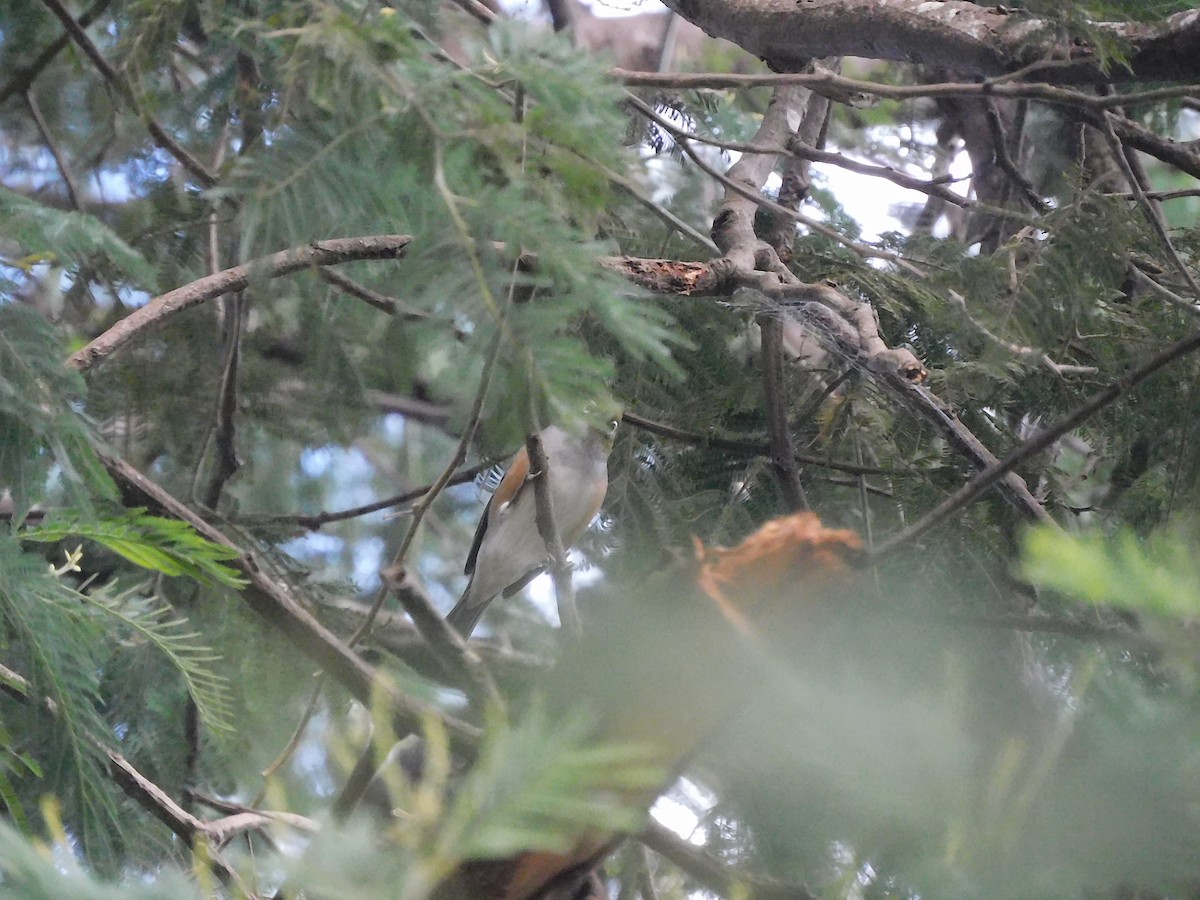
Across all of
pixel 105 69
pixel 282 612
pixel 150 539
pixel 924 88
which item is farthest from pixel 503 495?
pixel 924 88

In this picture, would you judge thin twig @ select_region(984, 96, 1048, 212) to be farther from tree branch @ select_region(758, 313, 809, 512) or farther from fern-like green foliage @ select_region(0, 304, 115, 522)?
fern-like green foliage @ select_region(0, 304, 115, 522)

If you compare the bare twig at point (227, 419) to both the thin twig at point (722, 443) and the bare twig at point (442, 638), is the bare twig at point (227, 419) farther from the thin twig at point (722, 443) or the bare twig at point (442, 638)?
the bare twig at point (442, 638)

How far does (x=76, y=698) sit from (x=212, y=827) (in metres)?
0.34

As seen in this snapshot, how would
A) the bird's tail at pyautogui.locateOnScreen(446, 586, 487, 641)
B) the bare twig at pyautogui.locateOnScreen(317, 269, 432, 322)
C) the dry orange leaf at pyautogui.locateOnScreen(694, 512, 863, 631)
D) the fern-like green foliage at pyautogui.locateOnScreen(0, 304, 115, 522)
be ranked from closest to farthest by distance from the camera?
the dry orange leaf at pyautogui.locateOnScreen(694, 512, 863, 631) → the fern-like green foliage at pyautogui.locateOnScreen(0, 304, 115, 522) → the bare twig at pyautogui.locateOnScreen(317, 269, 432, 322) → the bird's tail at pyautogui.locateOnScreen(446, 586, 487, 641)

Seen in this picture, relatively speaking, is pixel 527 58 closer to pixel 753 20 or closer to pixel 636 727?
pixel 636 727

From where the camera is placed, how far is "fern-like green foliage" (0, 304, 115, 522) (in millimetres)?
1359

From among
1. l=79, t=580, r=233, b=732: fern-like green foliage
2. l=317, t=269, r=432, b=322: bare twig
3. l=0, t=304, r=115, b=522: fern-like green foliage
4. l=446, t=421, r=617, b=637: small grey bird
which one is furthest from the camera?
l=446, t=421, r=617, b=637: small grey bird

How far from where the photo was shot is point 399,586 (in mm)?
1019

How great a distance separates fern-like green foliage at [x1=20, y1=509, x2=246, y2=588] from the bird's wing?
155 centimetres

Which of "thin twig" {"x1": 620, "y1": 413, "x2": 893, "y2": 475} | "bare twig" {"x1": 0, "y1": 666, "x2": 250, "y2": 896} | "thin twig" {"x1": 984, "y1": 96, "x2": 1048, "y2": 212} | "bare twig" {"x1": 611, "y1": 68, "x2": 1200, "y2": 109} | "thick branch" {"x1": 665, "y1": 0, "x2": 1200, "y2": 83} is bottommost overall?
"bare twig" {"x1": 0, "y1": 666, "x2": 250, "y2": 896}

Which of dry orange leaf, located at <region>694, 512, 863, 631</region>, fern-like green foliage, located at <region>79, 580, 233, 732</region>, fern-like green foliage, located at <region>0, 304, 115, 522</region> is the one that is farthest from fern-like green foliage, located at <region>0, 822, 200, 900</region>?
fern-like green foliage, located at <region>79, 580, 233, 732</region>

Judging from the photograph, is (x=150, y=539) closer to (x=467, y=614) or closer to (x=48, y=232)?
(x=48, y=232)

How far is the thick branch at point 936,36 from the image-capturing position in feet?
6.02

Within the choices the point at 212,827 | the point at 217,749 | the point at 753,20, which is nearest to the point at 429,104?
the point at 212,827
